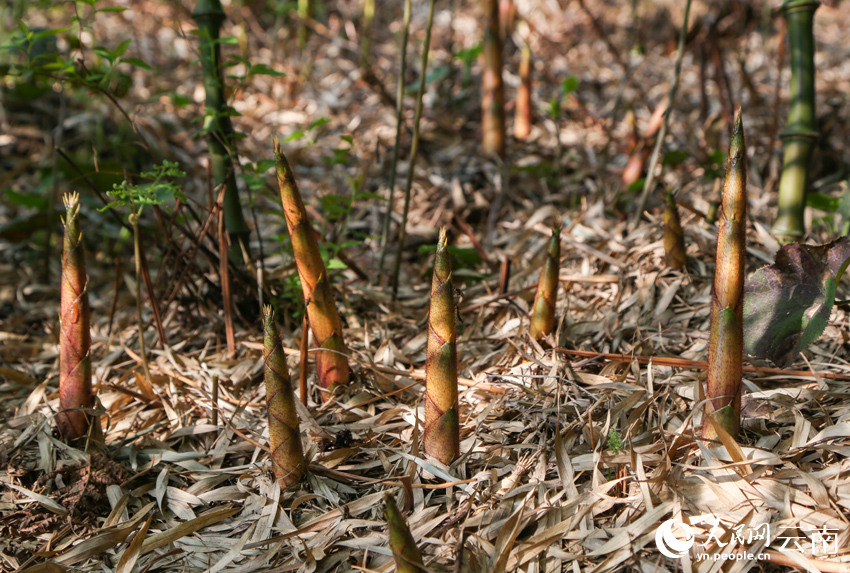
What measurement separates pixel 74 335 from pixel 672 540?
4.10ft

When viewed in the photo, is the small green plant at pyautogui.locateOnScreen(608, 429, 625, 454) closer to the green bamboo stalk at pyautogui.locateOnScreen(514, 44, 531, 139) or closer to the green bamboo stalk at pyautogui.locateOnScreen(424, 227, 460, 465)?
the green bamboo stalk at pyautogui.locateOnScreen(424, 227, 460, 465)

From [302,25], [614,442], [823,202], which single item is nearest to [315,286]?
[614,442]

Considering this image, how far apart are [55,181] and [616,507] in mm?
2171

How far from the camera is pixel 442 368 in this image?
1.15 metres

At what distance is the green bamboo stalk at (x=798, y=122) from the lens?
1.70m

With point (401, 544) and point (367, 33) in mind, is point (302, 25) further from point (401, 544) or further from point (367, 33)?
point (401, 544)

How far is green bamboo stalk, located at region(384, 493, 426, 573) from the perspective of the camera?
2.97ft

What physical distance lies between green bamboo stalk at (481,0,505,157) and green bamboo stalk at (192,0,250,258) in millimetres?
1404

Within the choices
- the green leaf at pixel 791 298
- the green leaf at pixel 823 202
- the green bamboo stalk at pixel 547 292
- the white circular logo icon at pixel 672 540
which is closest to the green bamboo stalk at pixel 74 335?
the green bamboo stalk at pixel 547 292

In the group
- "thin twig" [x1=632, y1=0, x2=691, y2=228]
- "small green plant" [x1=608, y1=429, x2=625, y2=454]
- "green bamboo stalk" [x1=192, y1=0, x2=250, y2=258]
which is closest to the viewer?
"small green plant" [x1=608, y1=429, x2=625, y2=454]

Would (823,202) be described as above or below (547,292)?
above

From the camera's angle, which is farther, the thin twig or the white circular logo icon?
the thin twig

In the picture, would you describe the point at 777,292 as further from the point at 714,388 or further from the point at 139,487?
the point at 139,487

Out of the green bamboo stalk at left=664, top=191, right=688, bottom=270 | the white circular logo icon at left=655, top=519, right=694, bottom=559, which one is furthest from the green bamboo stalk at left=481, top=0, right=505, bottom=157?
the white circular logo icon at left=655, top=519, right=694, bottom=559
